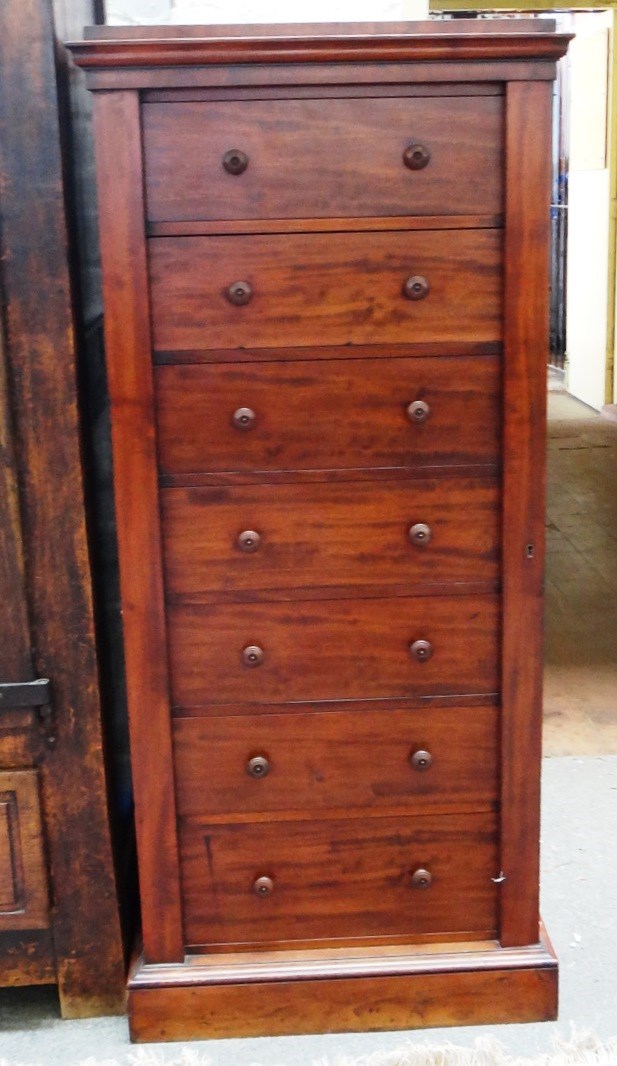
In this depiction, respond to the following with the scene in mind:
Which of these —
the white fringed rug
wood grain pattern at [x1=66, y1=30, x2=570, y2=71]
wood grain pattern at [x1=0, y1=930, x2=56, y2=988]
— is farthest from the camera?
wood grain pattern at [x1=0, y1=930, x2=56, y2=988]

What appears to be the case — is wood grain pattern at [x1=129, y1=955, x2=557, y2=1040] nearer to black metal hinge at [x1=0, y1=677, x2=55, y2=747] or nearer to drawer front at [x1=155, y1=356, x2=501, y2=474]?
black metal hinge at [x1=0, y1=677, x2=55, y2=747]

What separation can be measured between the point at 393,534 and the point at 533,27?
731 mm

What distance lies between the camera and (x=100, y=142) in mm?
1579

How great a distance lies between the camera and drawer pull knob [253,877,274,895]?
1806 millimetres

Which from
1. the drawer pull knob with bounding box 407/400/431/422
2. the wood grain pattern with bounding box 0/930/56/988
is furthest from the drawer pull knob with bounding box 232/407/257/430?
the wood grain pattern with bounding box 0/930/56/988

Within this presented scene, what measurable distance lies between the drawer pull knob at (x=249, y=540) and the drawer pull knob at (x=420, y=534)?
0.23m

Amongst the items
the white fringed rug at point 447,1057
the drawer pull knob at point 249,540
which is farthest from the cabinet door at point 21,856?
the drawer pull knob at point 249,540

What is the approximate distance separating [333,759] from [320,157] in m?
0.90

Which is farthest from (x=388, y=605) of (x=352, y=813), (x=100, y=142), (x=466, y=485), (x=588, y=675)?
(x=588, y=675)

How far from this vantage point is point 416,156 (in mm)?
1595

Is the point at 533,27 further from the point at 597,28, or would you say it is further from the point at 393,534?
the point at 597,28

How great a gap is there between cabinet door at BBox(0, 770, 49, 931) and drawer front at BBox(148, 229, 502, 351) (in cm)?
73

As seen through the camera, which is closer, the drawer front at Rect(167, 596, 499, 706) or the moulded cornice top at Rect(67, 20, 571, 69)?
the moulded cornice top at Rect(67, 20, 571, 69)

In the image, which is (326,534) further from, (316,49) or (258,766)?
(316,49)
